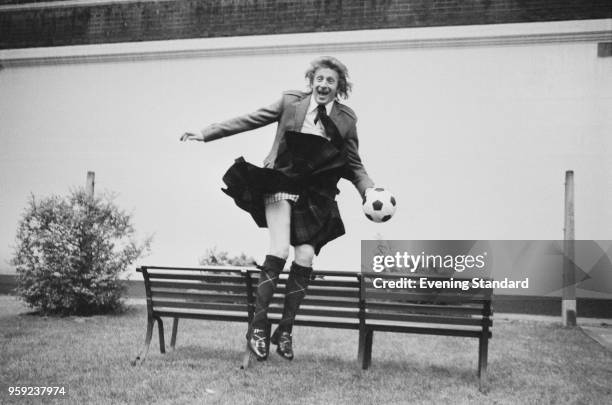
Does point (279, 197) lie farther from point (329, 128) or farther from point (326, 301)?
point (326, 301)

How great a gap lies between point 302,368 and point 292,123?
69.0 inches

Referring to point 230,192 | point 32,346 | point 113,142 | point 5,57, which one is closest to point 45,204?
point 32,346

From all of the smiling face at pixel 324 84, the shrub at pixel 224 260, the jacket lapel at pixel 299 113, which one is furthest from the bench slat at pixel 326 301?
the shrub at pixel 224 260

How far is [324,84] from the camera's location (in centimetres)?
390

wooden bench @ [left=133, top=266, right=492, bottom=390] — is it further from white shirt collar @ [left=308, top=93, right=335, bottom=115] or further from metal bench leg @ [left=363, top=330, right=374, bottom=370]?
white shirt collar @ [left=308, top=93, right=335, bottom=115]

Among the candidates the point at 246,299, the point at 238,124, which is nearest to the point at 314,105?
the point at 238,124

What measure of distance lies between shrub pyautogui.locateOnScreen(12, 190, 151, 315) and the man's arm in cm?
412

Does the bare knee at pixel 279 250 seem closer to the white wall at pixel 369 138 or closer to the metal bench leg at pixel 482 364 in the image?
the metal bench leg at pixel 482 364

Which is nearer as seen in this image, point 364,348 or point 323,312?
point 364,348

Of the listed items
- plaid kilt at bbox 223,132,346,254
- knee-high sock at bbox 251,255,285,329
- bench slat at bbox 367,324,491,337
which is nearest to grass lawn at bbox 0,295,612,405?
bench slat at bbox 367,324,491,337

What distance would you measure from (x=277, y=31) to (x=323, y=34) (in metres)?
0.83

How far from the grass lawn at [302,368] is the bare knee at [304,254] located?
0.76m

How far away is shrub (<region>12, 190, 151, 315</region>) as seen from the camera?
7168 mm

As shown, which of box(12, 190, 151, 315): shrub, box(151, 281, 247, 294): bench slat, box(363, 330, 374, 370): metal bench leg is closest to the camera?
box(363, 330, 374, 370): metal bench leg
